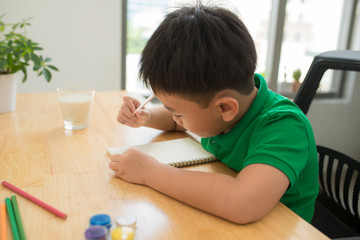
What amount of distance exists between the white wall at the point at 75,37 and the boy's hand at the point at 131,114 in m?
1.08

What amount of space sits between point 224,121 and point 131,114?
295mm

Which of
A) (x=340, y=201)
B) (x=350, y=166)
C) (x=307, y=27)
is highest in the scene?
(x=307, y=27)

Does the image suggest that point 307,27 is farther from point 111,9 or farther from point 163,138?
point 163,138

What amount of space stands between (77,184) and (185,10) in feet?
1.28

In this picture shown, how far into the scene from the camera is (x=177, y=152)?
73cm

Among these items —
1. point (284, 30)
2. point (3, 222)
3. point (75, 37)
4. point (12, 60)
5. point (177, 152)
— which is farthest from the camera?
point (284, 30)

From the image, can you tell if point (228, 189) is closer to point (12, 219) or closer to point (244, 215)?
point (244, 215)

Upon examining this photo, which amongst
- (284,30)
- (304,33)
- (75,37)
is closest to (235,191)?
(75,37)

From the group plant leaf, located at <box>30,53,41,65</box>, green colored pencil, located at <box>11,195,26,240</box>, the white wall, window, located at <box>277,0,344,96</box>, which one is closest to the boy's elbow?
green colored pencil, located at <box>11,195,26,240</box>

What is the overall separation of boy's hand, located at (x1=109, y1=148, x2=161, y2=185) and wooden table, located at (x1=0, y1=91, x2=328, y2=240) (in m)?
0.01

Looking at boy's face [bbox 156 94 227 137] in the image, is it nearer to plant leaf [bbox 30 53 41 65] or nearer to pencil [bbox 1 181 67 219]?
pencil [bbox 1 181 67 219]

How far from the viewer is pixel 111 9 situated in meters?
1.81

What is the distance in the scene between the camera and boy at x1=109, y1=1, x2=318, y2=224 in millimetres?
513

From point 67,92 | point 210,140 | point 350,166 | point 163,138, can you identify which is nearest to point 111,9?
point 67,92
